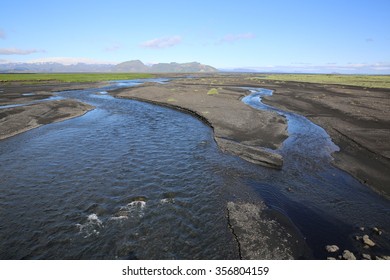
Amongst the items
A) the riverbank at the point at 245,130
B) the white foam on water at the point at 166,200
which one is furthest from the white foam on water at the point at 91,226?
the riverbank at the point at 245,130

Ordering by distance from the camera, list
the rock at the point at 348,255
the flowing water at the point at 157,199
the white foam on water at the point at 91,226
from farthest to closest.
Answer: the white foam on water at the point at 91,226 < the flowing water at the point at 157,199 < the rock at the point at 348,255

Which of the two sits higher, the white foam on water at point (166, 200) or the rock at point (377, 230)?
the white foam on water at point (166, 200)

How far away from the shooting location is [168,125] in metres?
39.0

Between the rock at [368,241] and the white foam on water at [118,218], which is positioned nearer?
the rock at [368,241]

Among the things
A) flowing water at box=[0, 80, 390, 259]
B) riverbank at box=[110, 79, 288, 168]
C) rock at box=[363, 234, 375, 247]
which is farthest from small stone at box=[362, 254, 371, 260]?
riverbank at box=[110, 79, 288, 168]

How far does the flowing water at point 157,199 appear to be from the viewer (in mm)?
12789

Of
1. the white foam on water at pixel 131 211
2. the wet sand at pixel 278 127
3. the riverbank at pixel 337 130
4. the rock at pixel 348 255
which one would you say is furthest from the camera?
the wet sand at pixel 278 127

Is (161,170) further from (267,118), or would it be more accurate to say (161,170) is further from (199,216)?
(267,118)

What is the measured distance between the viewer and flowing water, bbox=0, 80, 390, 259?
42.0 feet

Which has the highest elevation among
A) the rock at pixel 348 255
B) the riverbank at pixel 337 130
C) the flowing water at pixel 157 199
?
the rock at pixel 348 255

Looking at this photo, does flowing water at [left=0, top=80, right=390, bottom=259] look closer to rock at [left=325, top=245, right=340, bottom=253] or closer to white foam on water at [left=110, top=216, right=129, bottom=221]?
white foam on water at [left=110, top=216, right=129, bottom=221]

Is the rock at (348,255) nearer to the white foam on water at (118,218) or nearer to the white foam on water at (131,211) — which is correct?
the white foam on water at (131,211)

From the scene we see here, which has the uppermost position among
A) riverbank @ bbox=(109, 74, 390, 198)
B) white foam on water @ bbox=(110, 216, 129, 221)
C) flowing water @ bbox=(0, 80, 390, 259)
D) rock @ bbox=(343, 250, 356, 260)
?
rock @ bbox=(343, 250, 356, 260)
